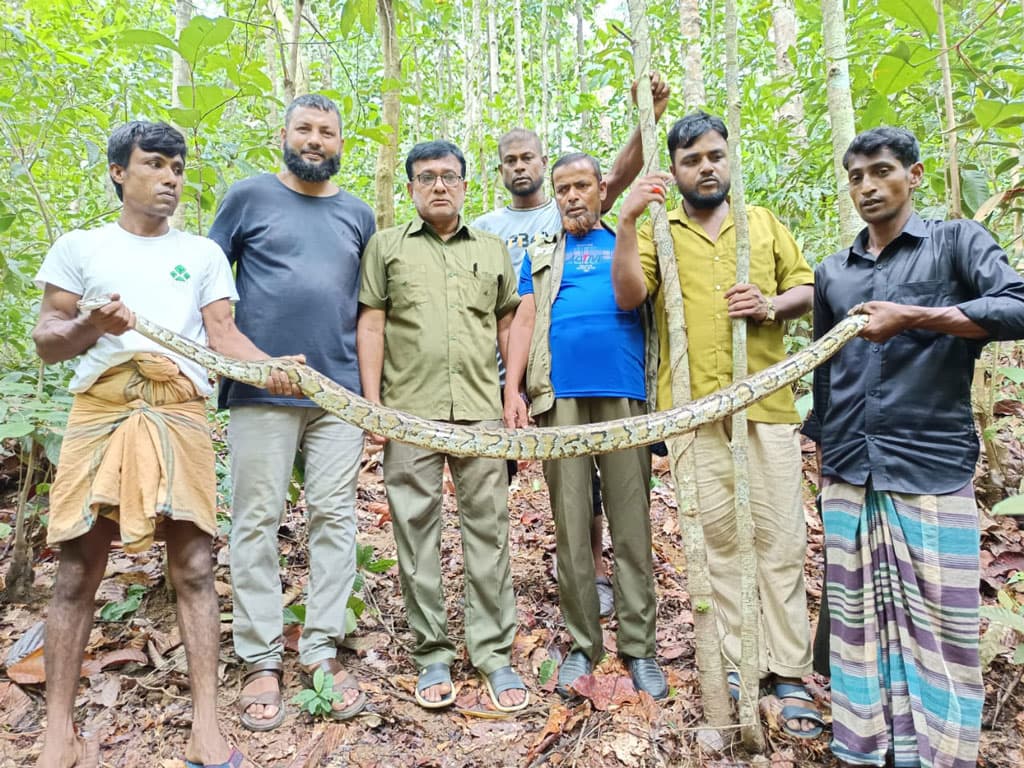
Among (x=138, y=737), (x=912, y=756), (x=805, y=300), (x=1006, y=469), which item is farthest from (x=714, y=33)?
(x=138, y=737)

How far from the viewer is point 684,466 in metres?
2.99

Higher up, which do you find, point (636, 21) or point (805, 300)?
point (636, 21)

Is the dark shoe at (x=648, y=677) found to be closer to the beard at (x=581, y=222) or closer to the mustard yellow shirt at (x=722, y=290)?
the mustard yellow shirt at (x=722, y=290)

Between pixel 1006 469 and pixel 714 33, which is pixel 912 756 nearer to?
pixel 1006 469

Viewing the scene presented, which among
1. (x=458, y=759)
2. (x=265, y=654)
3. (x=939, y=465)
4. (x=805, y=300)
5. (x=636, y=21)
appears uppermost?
(x=636, y=21)

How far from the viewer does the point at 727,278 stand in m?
3.42

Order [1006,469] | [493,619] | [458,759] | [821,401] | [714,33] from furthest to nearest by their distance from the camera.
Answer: [714,33]
[1006,469]
[493,619]
[821,401]
[458,759]

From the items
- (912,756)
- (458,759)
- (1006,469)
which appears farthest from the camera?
(1006,469)

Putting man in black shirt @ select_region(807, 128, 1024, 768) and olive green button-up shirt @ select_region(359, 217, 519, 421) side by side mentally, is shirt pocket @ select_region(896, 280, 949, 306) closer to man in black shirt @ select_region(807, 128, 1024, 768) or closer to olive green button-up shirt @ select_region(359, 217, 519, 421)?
man in black shirt @ select_region(807, 128, 1024, 768)

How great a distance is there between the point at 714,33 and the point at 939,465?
35.2 ft

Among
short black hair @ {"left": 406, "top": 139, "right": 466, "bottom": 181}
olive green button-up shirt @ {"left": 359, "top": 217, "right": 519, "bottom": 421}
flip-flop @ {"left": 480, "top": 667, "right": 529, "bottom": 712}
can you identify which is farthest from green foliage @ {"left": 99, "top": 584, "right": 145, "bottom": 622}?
short black hair @ {"left": 406, "top": 139, "right": 466, "bottom": 181}

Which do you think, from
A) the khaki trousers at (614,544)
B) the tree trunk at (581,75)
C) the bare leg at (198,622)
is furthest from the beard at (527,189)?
the tree trunk at (581,75)

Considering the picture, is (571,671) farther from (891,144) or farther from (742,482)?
(891,144)

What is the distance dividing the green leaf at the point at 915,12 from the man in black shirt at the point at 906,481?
1593 millimetres
